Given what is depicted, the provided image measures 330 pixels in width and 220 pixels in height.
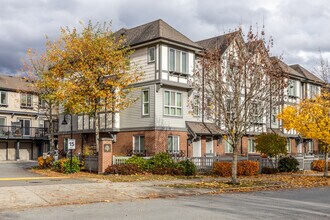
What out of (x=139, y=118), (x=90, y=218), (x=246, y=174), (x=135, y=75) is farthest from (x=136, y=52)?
(x=90, y=218)

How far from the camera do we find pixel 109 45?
2781 centimetres

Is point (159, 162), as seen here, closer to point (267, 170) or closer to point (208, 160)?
point (208, 160)

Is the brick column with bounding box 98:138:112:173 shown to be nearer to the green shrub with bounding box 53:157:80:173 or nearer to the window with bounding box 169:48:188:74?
the green shrub with bounding box 53:157:80:173

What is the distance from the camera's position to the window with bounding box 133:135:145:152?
101ft

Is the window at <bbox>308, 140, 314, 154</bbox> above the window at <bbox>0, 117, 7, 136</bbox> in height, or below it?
below

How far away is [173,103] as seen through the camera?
103 ft

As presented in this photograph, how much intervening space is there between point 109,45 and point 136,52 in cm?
425

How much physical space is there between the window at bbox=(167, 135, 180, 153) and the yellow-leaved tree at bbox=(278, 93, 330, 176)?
8.33 meters

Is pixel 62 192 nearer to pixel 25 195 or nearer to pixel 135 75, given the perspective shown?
pixel 25 195

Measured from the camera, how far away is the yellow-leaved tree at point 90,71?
27.2 metres

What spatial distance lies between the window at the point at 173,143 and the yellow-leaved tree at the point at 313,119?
27.3ft

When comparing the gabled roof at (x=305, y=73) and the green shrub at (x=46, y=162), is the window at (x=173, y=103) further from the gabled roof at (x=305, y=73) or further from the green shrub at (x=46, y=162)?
the gabled roof at (x=305, y=73)

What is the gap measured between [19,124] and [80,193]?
35801 mm

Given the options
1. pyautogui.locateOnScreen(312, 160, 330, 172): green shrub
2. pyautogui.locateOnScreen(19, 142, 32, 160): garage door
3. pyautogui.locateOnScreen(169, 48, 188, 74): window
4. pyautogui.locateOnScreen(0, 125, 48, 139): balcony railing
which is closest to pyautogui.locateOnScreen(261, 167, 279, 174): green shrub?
pyautogui.locateOnScreen(312, 160, 330, 172): green shrub
